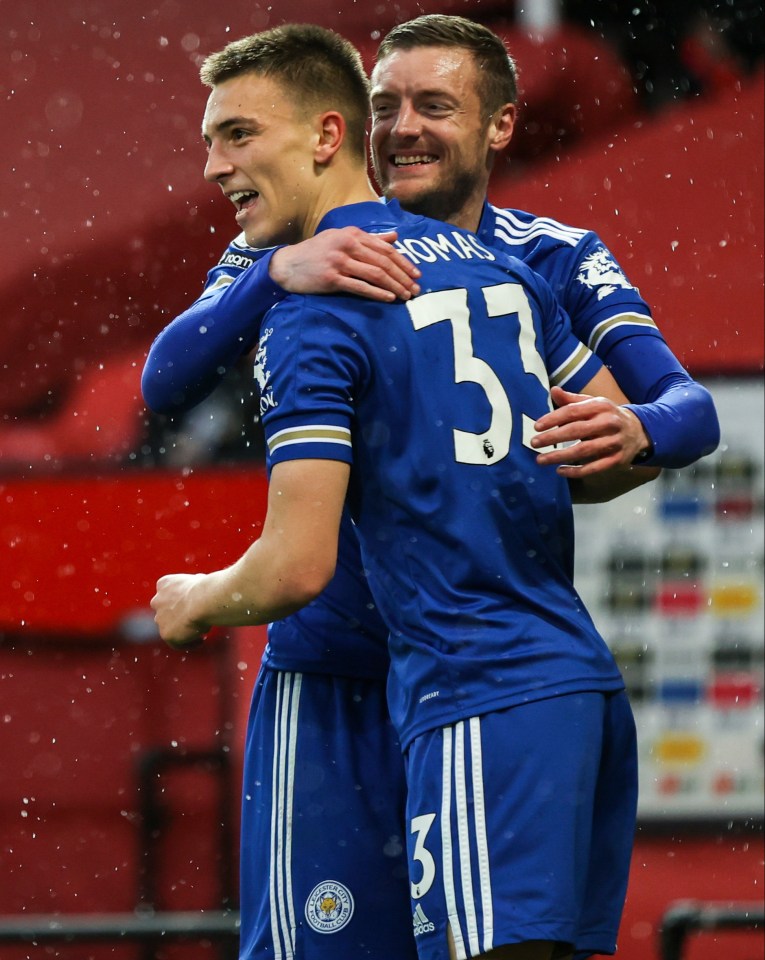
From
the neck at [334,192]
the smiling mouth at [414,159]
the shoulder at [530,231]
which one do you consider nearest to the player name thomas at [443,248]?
the neck at [334,192]

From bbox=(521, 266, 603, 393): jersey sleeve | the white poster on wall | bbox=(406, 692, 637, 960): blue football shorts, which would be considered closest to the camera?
bbox=(406, 692, 637, 960): blue football shorts

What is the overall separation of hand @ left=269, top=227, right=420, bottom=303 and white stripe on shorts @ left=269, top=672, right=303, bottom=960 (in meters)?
0.50

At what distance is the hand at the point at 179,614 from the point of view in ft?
4.96

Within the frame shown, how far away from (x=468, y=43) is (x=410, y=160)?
0.68ft

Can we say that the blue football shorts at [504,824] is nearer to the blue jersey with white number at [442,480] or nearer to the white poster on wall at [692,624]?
the blue jersey with white number at [442,480]

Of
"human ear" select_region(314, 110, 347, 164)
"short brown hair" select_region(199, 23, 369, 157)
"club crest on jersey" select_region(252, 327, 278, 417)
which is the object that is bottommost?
"club crest on jersey" select_region(252, 327, 278, 417)

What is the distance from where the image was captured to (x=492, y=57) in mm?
2176

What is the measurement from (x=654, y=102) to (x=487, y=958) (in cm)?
450

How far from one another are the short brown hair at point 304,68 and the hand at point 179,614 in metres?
0.55

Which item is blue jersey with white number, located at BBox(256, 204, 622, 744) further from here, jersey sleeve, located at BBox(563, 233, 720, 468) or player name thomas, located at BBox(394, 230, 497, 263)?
jersey sleeve, located at BBox(563, 233, 720, 468)

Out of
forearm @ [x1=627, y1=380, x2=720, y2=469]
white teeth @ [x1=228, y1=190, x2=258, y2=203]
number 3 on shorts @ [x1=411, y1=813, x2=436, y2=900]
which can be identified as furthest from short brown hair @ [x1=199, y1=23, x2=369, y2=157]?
number 3 on shorts @ [x1=411, y1=813, x2=436, y2=900]

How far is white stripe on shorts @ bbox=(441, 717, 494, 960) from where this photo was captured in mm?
1416

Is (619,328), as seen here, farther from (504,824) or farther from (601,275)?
(504,824)

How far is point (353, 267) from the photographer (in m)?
1.49
